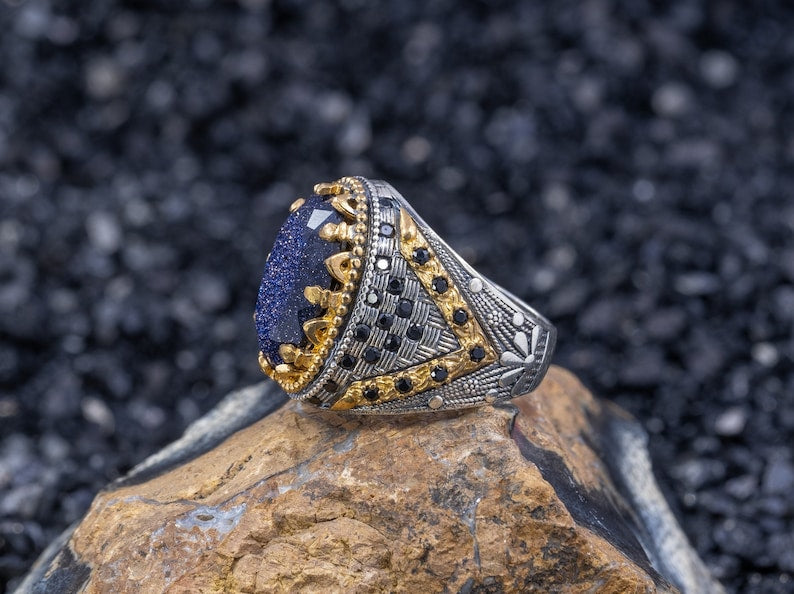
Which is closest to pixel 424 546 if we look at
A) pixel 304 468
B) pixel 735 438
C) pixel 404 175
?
pixel 304 468


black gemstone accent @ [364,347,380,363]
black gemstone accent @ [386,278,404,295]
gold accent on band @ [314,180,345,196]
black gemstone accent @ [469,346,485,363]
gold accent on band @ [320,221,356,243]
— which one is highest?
gold accent on band @ [314,180,345,196]

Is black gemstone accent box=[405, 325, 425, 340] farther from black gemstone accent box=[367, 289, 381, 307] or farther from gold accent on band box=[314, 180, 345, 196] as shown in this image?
gold accent on band box=[314, 180, 345, 196]

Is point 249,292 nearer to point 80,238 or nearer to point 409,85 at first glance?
point 80,238

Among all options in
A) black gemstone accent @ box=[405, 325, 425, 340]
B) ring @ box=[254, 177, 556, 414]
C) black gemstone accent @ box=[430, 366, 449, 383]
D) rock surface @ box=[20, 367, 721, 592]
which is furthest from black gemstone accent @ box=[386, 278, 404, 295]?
rock surface @ box=[20, 367, 721, 592]

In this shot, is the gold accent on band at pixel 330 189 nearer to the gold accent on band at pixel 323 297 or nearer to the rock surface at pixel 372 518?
the gold accent on band at pixel 323 297

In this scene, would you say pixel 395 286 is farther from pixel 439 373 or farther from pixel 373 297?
pixel 439 373

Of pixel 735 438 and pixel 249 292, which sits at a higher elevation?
pixel 249 292
